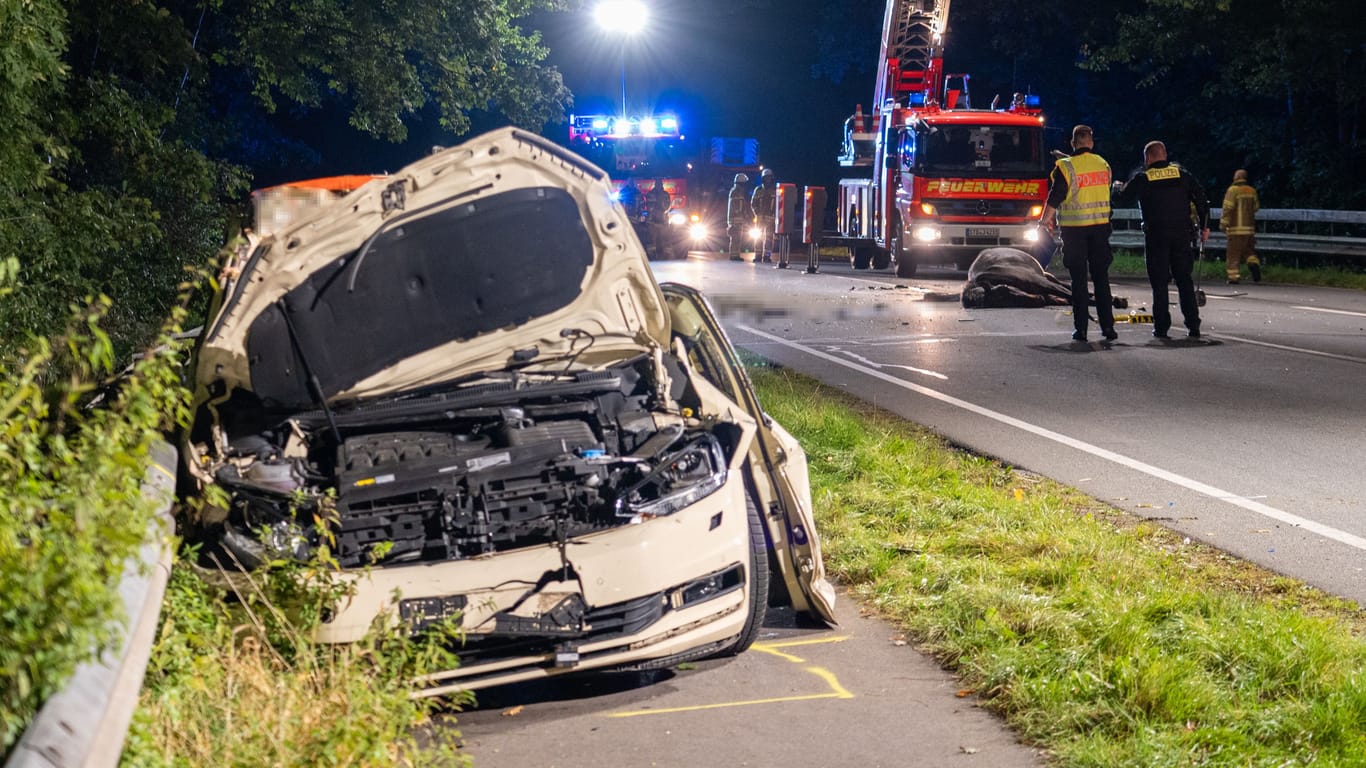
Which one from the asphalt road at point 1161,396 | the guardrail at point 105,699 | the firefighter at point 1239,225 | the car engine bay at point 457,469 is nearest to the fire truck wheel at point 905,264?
the asphalt road at point 1161,396

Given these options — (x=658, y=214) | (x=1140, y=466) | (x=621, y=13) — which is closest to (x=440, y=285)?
(x=1140, y=466)

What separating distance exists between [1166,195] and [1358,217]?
477 inches

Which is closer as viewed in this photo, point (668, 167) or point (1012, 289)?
point (1012, 289)

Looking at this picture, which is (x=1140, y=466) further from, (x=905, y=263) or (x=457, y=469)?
(x=905, y=263)

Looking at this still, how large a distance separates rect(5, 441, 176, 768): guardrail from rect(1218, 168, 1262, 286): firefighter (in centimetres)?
2241

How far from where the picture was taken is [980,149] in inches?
974

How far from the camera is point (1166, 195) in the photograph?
14969 millimetres

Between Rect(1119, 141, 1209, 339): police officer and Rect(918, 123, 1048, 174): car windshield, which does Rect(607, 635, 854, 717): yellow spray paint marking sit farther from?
Rect(918, 123, 1048, 174): car windshield

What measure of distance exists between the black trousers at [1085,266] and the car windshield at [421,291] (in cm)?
1001

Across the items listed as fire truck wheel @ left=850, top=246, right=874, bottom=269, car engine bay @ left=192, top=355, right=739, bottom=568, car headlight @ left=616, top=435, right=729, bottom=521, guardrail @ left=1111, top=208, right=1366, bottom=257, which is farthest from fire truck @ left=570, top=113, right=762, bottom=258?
car headlight @ left=616, top=435, right=729, bottom=521

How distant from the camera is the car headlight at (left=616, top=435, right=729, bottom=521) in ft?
16.9

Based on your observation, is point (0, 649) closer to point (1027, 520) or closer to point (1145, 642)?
point (1145, 642)

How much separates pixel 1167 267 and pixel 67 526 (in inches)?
524

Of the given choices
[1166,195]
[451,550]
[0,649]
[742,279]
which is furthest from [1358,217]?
[0,649]
